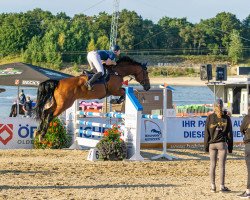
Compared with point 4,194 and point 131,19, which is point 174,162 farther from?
point 131,19

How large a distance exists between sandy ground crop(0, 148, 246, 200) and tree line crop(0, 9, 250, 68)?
77.1m

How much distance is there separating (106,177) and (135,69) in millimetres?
3665

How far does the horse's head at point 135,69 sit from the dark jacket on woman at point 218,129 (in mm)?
4912

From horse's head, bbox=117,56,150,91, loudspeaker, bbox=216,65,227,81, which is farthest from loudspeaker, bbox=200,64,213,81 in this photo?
horse's head, bbox=117,56,150,91

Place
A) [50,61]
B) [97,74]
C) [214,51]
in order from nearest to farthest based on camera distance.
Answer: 1. [97,74]
2. [50,61]
3. [214,51]

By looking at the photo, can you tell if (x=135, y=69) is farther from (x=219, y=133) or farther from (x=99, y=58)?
(x=219, y=133)

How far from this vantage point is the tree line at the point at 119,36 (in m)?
99.2

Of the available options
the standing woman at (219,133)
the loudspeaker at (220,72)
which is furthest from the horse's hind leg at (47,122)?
the loudspeaker at (220,72)

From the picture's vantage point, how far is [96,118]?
2038 centimetres

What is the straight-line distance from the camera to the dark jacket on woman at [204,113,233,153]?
11633 millimetres

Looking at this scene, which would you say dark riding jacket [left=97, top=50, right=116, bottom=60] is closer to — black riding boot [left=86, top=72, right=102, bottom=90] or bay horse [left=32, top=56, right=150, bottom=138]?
bay horse [left=32, top=56, right=150, bottom=138]

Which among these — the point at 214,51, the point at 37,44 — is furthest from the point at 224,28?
the point at 37,44

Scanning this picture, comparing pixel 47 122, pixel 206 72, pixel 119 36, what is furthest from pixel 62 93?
pixel 119 36

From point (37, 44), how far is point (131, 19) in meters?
19.9
